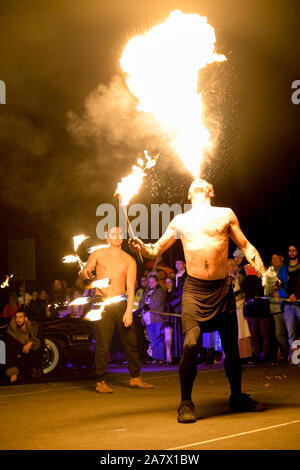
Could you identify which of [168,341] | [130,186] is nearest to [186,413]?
[130,186]

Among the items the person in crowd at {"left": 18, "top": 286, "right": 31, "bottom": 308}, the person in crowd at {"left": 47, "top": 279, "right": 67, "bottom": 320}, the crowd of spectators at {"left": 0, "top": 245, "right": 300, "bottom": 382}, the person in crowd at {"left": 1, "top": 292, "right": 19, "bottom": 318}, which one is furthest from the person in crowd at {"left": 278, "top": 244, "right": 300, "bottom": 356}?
the person in crowd at {"left": 18, "top": 286, "right": 31, "bottom": 308}

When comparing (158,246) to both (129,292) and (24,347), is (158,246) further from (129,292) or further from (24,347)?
(24,347)

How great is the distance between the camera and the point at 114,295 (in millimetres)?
9219

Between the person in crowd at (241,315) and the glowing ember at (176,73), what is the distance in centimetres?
338

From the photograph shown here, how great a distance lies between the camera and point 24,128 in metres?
19.4

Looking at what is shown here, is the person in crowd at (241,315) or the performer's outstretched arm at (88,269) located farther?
the person in crowd at (241,315)

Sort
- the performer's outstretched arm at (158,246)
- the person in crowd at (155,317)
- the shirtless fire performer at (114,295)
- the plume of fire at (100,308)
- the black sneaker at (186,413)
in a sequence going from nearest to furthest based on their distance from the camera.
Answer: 1. the black sneaker at (186,413)
2. the performer's outstretched arm at (158,246)
3. the plume of fire at (100,308)
4. the shirtless fire performer at (114,295)
5. the person in crowd at (155,317)

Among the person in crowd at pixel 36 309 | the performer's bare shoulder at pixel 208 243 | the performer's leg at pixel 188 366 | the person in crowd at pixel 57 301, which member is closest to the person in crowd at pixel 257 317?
the person in crowd at pixel 57 301

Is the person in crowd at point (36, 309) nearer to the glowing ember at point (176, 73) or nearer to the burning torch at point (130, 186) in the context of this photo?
the glowing ember at point (176, 73)

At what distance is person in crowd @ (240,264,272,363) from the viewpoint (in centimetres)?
1280

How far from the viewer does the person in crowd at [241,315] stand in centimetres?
1217

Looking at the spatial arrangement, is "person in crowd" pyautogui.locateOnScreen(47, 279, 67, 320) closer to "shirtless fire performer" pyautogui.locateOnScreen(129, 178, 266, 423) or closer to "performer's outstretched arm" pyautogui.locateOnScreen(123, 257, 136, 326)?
"performer's outstretched arm" pyautogui.locateOnScreen(123, 257, 136, 326)

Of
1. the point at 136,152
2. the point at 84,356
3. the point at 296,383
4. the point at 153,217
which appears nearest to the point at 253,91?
the point at 136,152
